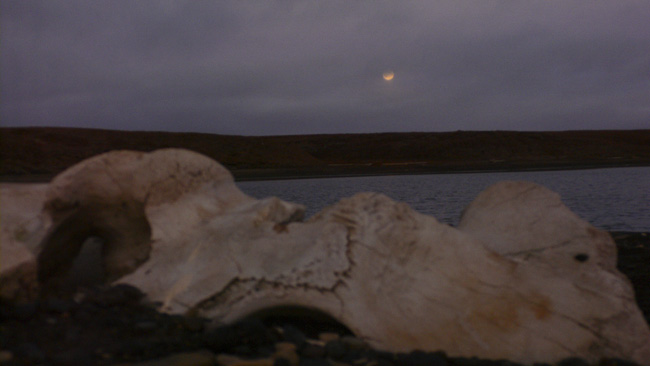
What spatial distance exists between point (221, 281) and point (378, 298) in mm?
1019

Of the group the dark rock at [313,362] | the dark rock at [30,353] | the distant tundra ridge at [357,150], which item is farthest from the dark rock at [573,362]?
the distant tundra ridge at [357,150]

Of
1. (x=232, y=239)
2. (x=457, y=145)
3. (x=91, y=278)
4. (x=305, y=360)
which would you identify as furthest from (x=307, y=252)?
(x=457, y=145)

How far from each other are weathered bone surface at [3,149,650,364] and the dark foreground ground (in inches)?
6.2

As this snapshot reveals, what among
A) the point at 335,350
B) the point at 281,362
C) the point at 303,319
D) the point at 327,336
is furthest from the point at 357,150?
the point at 281,362

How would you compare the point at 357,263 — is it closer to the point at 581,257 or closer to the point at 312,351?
the point at 312,351

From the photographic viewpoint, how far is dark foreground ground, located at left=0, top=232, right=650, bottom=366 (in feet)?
7.99

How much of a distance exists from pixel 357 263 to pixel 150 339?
52.3 inches

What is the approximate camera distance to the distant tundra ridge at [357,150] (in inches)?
291

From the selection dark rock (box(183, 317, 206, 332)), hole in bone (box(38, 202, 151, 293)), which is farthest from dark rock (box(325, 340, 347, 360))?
hole in bone (box(38, 202, 151, 293))

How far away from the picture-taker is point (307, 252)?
3344 millimetres

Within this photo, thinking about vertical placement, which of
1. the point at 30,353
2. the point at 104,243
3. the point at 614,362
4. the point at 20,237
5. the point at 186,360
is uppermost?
the point at 20,237

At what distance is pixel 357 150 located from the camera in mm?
54969

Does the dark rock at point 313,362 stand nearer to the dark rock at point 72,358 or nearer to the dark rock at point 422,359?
the dark rock at point 422,359

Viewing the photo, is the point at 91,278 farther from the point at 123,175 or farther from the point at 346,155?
the point at 346,155
